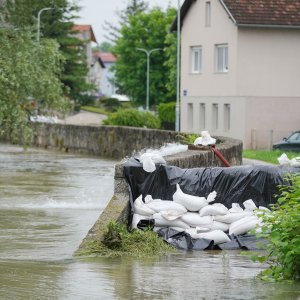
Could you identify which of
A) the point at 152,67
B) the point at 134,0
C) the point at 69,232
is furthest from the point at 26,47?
the point at 134,0

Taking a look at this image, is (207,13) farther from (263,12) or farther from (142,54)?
(142,54)

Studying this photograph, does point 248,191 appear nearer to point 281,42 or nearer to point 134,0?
point 281,42

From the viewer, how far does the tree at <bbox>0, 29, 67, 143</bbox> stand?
33.8m

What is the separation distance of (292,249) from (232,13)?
145 ft

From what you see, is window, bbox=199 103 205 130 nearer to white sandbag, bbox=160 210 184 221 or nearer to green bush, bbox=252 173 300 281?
white sandbag, bbox=160 210 184 221

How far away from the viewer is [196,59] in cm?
6169

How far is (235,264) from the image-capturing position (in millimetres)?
14234

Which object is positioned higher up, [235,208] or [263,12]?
[263,12]

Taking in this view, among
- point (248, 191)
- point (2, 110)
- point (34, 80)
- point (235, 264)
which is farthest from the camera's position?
point (34, 80)

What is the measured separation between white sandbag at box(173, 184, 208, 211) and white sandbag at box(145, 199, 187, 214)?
0.22 ft

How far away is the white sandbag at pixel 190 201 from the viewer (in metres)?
16.5

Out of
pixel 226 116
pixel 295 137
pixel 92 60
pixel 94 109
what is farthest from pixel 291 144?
pixel 92 60

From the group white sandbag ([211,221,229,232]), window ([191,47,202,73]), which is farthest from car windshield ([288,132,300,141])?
white sandbag ([211,221,229,232])

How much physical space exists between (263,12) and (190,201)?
39663 millimetres
